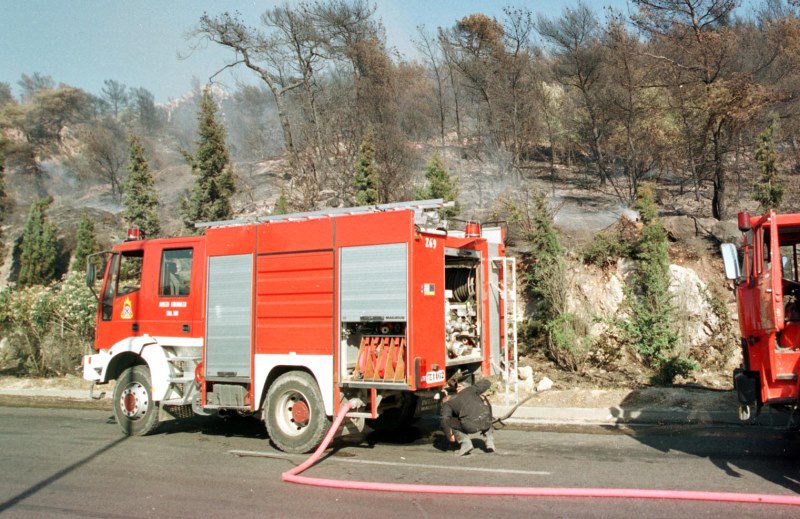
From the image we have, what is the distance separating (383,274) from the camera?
27.5 feet

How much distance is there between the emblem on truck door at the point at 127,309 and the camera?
10.6 meters

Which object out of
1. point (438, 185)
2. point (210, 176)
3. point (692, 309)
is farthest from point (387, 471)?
point (210, 176)

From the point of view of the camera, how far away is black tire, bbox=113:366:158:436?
10383 millimetres

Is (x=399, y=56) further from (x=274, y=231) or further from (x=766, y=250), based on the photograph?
(x=766, y=250)

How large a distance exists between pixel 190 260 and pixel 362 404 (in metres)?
3.80

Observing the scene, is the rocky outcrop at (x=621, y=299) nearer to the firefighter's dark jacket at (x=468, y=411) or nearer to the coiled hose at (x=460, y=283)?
the coiled hose at (x=460, y=283)

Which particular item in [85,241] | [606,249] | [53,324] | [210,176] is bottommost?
[53,324]

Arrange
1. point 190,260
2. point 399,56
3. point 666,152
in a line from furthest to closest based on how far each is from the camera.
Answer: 1. point 399,56
2. point 666,152
3. point 190,260

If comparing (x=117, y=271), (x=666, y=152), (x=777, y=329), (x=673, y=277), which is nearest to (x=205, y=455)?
(x=117, y=271)

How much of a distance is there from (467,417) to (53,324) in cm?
1487

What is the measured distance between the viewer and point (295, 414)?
8.88 m

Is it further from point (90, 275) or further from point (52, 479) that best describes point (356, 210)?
point (52, 479)

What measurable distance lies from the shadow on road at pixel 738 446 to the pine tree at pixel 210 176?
18.2 meters

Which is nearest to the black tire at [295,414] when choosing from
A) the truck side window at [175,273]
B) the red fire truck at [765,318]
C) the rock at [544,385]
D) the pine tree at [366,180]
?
the truck side window at [175,273]
